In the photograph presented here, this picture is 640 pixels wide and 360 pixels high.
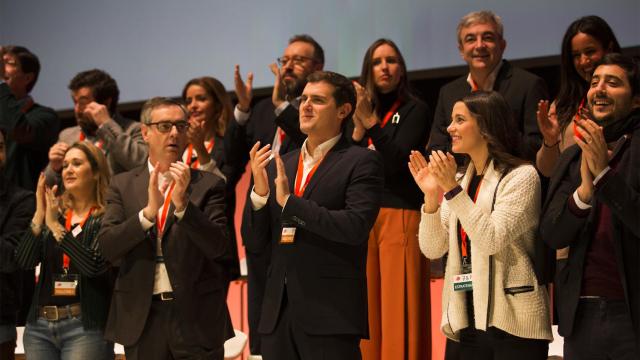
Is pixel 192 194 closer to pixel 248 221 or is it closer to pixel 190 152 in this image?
pixel 248 221

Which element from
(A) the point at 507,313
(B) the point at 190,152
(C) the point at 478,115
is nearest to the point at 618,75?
(C) the point at 478,115

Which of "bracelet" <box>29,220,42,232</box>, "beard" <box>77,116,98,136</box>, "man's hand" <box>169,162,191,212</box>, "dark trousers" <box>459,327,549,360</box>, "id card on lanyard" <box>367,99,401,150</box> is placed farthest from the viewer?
"beard" <box>77,116,98,136</box>

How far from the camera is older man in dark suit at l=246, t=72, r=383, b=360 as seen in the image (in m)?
3.04

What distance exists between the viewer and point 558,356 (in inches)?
156

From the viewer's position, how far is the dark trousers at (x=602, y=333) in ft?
9.41

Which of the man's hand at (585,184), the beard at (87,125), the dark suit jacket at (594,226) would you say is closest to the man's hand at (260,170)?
the dark suit jacket at (594,226)

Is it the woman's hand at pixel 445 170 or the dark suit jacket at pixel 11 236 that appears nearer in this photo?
the woman's hand at pixel 445 170

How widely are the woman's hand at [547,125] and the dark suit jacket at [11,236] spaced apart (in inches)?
101

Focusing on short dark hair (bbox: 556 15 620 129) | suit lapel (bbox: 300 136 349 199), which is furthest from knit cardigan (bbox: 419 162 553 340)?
short dark hair (bbox: 556 15 620 129)

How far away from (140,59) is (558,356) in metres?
3.99

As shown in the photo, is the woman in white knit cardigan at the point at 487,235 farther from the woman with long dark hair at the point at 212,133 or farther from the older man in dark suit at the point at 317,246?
the woman with long dark hair at the point at 212,133

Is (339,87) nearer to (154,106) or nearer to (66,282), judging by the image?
(154,106)

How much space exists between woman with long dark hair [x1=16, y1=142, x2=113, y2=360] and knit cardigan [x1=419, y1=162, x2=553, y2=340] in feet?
5.29

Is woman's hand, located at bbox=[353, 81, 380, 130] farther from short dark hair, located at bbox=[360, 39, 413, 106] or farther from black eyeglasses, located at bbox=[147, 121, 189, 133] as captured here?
black eyeglasses, located at bbox=[147, 121, 189, 133]
